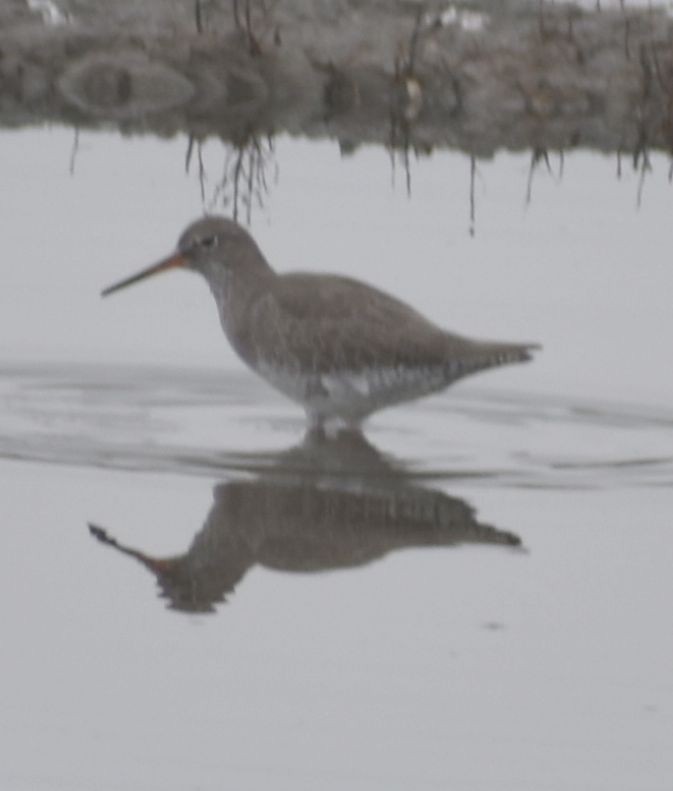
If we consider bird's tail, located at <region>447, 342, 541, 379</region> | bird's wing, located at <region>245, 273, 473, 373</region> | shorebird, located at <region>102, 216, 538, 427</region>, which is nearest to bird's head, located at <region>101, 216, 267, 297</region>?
shorebird, located at <region>102, 216, 538, 427</region>

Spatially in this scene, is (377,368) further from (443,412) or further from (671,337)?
(671,337)

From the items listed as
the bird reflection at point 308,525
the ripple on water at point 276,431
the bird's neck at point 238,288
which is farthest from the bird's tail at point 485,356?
the bird's neck at point 238,288

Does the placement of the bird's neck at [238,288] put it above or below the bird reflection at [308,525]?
above

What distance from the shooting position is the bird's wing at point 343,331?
10.3m

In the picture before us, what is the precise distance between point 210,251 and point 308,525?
2504 mm

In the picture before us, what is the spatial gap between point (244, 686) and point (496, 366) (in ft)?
10.5

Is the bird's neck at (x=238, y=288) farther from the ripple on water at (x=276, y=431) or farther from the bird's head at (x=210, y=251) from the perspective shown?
the ripple on water at (x=276, y=431)

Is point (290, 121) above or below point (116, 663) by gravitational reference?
above

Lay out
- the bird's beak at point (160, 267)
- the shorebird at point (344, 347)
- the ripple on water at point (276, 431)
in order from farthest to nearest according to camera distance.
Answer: the bird's beak at point (160, 267), the shorebird at point (344, 347), the ripple on water at point (276, 431)

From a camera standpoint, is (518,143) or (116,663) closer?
(116,663)

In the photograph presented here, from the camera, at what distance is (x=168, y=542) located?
8555 mm

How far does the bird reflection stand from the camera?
8.30 m

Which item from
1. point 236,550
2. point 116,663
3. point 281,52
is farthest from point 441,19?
point 116,663

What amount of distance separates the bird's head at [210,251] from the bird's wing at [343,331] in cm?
38
